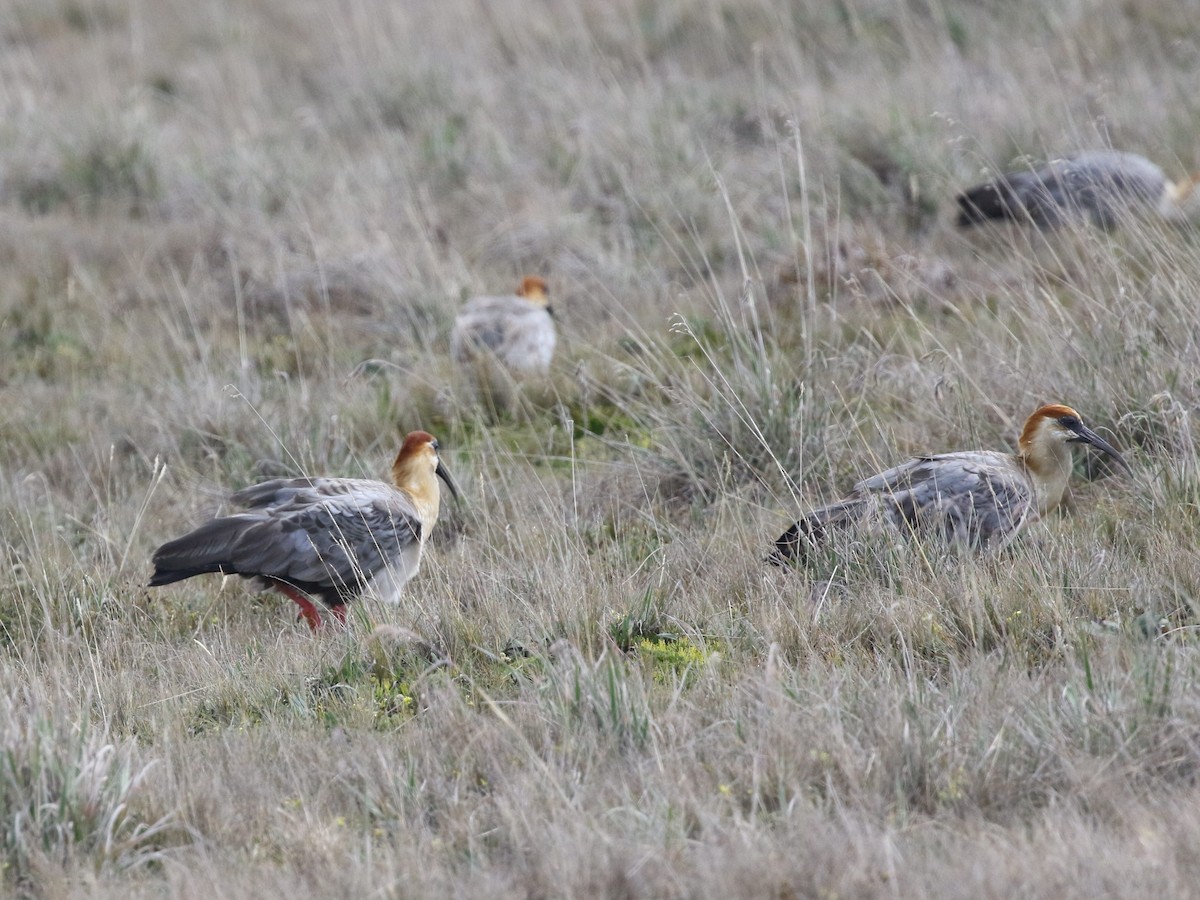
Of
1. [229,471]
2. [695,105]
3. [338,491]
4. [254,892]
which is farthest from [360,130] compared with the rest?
[254,892]

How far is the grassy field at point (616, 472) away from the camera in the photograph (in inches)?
142

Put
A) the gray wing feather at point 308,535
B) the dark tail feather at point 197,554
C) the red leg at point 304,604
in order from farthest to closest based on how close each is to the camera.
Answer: the red leg at point 304,604 < the gray wing feather at point 308,535 < the dark tail feather at point 197,554

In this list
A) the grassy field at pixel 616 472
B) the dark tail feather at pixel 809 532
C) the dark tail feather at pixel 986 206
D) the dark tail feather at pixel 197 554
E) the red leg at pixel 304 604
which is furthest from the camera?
the dark tail feather at pixel 986 206

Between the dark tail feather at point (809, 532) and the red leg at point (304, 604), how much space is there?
6.52ft

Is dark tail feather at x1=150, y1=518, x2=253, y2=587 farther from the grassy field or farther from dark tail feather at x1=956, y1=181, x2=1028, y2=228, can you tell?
dark tail feather at x1=956, y1=181, x2=1028, y2=228

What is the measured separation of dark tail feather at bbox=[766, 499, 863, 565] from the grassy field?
139mm

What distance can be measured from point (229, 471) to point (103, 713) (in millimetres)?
2833

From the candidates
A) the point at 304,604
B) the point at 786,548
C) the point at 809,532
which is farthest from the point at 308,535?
the point at 809,532

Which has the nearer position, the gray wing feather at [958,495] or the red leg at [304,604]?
Answer: the gray wing feather at [958,495]

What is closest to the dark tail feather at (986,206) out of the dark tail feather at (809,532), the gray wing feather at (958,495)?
the gray wing feather at (958,495)

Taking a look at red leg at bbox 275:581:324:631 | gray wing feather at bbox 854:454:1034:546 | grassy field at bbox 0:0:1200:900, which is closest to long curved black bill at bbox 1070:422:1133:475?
grassy field at bbox 0:0:1200:900

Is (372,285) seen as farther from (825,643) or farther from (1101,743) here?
(1101,743)

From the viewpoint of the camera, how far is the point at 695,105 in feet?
40.2

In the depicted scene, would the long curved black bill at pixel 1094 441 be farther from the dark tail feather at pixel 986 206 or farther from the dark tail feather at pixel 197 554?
the dark tail feather at pixel 986 206
